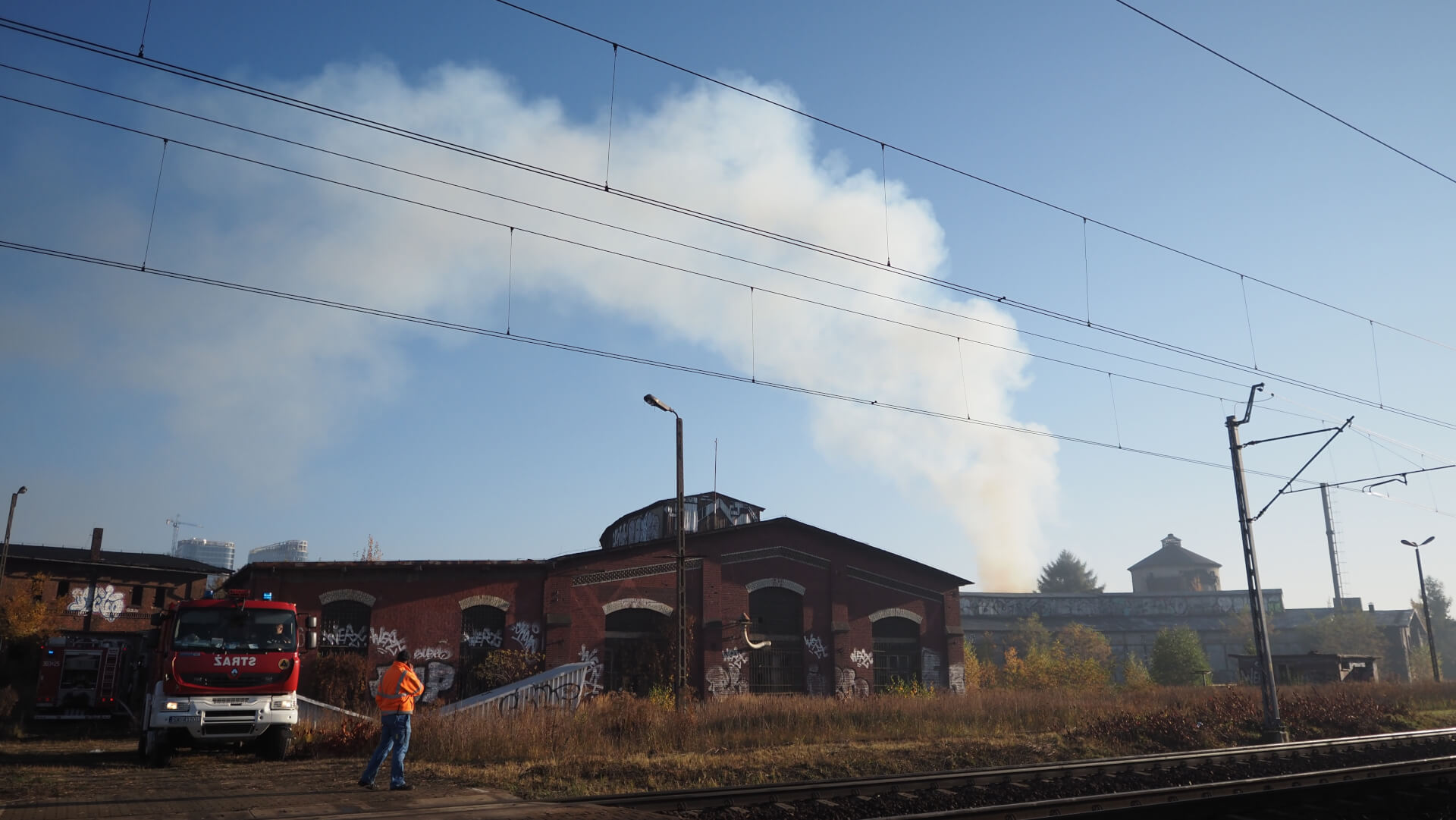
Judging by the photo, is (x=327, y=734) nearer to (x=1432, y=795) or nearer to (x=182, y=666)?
(x=182, y=666)

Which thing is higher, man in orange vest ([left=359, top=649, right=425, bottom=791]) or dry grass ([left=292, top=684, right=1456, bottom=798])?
man in orange vest ([left=359, top=649, right=425, bottom=791])

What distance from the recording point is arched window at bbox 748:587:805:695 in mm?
30000

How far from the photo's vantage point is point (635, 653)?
2850cm

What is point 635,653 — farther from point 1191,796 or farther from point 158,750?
point 1191,796

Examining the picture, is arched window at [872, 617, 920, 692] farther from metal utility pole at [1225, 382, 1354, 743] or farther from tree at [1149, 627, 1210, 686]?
tree at [1149, 627, 1210, 686]

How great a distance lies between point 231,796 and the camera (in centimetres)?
1041

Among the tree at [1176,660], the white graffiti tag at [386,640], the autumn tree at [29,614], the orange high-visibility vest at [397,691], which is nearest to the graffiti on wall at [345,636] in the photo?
the white graffiti tag at [386,640]

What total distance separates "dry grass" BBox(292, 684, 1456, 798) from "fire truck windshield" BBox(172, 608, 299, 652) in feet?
6.73

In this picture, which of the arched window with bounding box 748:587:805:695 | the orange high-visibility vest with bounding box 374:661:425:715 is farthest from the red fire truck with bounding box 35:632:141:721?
the arched window with bounding box 748:587:805:695

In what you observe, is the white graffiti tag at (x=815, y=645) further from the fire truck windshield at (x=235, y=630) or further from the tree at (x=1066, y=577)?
the tree at (x=1066, y=577)

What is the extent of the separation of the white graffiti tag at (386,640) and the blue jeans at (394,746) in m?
15.4

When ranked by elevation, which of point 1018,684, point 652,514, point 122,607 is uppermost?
point 652,514

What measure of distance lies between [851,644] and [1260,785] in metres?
19.7

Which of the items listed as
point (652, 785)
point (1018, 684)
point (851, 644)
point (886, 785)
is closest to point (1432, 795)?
point (886, 785)
